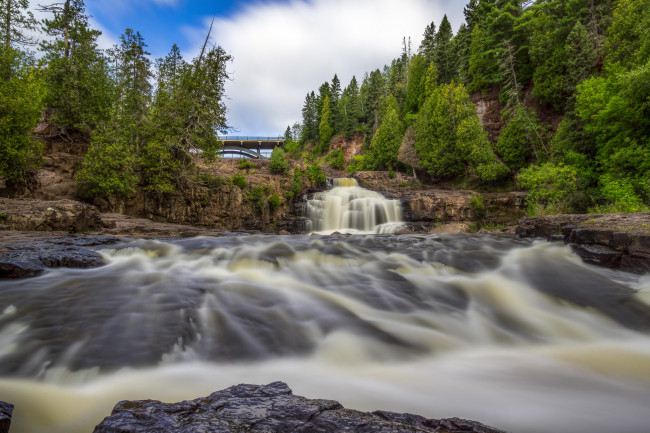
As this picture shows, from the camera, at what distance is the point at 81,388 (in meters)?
2.47

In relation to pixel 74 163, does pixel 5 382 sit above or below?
below

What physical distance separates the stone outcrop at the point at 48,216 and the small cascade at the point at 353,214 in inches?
529

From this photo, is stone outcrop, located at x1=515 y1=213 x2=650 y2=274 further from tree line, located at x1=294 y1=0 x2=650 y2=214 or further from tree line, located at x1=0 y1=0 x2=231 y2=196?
tree line, located at x1=0 y1=0 x2=231 y2=196

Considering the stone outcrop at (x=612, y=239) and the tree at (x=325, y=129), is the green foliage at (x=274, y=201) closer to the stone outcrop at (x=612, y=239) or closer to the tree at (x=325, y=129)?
the stone outcrop at (x=612, y=239)

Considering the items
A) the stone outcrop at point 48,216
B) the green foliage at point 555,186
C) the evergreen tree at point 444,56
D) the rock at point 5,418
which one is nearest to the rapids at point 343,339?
the rock at point 5,418

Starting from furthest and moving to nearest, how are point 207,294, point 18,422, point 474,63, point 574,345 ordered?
point 474,63, point 207,294, point 574,345, point 18,422

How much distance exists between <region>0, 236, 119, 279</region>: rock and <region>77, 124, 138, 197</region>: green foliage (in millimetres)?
8765

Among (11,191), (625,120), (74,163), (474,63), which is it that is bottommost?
(11,191)

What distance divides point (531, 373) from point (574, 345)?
1.34 meters

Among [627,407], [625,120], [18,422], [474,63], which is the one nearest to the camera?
[18,422]

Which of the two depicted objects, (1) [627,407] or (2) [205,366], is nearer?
(1) [627,407]

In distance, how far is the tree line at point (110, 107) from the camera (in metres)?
14.4

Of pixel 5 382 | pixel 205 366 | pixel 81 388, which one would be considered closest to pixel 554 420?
pixel 205 366

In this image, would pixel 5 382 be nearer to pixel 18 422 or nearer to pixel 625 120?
pixel 18 422
